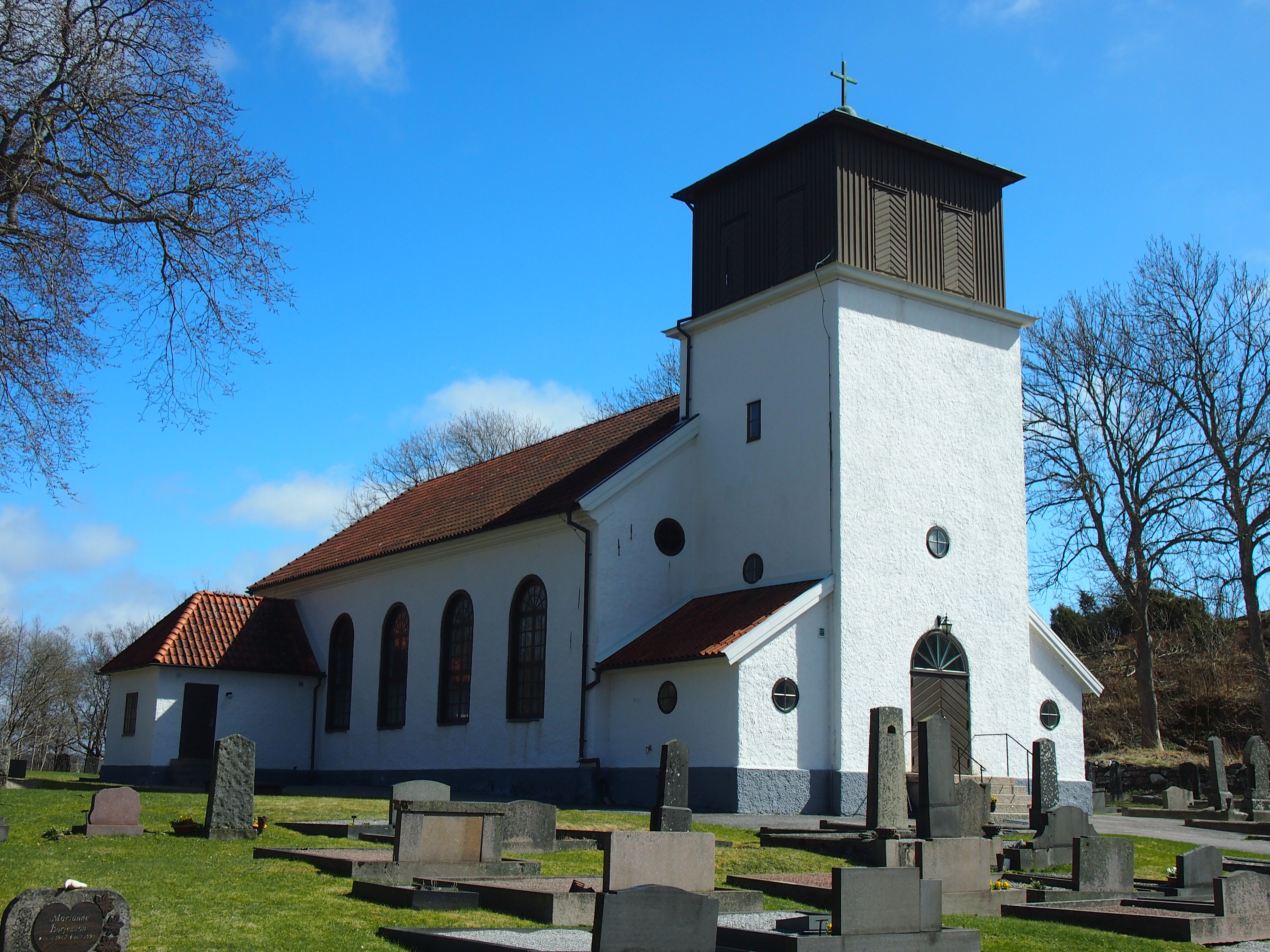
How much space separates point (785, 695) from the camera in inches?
869

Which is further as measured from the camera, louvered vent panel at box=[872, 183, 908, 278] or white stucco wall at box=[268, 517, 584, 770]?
white stucco wall at box=[268, 517, 584, 770]

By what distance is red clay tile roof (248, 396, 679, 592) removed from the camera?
2691 cm

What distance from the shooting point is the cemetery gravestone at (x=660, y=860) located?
1132cm

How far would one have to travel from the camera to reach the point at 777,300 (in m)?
25.0

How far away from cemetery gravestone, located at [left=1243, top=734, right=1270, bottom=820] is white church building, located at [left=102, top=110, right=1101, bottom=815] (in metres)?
4.21

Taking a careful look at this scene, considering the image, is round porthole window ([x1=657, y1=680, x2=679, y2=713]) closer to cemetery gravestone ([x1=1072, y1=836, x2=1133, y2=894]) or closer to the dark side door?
cemetery gravestone ([x1=1072, y1=836, x2=1133, y2=894])

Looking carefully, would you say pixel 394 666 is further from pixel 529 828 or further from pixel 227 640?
pixel 529 828

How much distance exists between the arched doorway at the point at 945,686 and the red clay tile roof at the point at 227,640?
17.1 metres

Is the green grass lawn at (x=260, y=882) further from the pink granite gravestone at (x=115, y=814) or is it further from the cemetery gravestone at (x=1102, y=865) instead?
the cemetery gravestone at (x=1102, y=865)

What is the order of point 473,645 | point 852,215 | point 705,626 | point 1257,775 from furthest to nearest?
point 473,645
point 1257,775
point 852,215
point 705,626

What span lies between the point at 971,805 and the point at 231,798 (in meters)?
9.65

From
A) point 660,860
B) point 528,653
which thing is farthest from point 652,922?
point 528,653

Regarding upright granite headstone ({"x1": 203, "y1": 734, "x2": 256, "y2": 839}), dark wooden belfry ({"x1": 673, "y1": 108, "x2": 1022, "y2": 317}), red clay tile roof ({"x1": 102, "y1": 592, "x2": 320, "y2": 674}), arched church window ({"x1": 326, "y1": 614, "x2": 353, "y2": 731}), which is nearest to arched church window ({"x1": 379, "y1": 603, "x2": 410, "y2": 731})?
arched church window ({"x1": 326, "y1": 614, "x2": 353, "y2": 731})

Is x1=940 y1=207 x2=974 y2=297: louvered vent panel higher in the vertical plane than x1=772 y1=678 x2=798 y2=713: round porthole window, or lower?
higher
